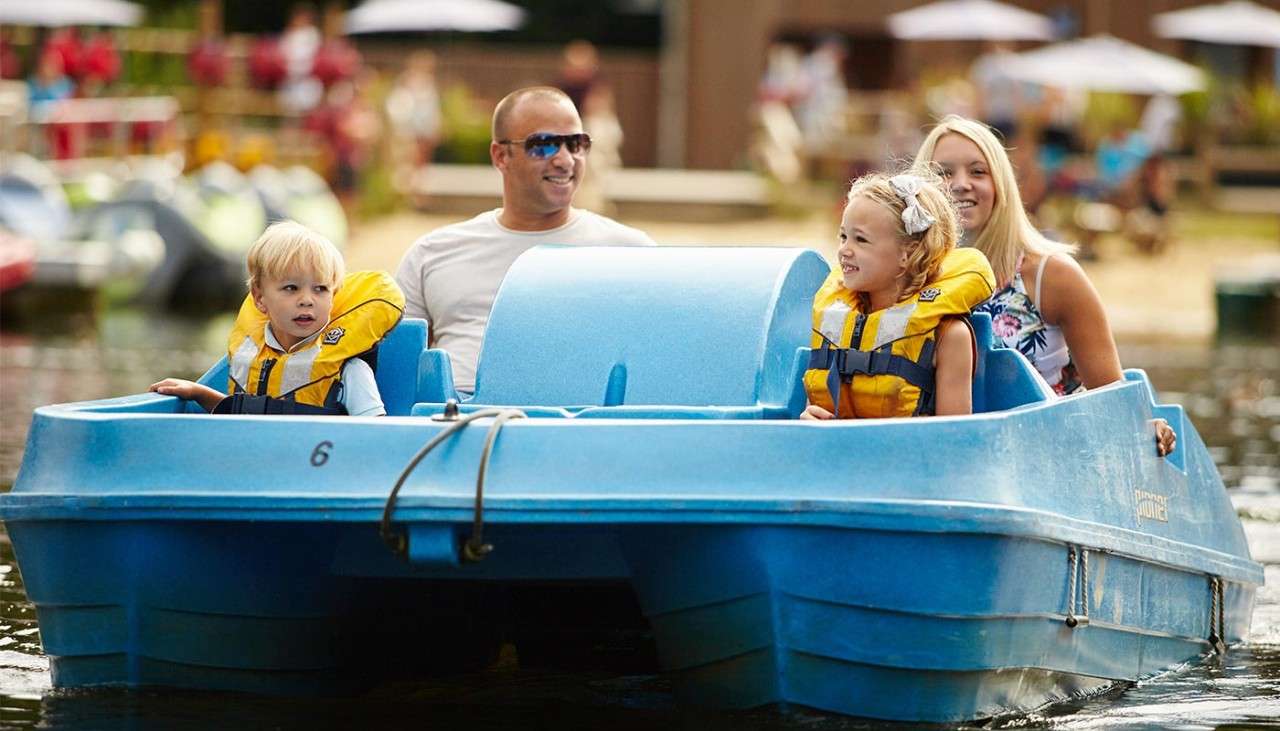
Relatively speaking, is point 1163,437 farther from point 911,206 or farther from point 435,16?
point 435,16

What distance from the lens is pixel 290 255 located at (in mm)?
5629

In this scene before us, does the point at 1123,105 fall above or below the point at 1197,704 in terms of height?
above

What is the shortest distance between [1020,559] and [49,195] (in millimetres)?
16183

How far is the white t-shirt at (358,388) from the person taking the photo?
18.9 ft

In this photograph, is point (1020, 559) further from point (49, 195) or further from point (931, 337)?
point (49, 195)

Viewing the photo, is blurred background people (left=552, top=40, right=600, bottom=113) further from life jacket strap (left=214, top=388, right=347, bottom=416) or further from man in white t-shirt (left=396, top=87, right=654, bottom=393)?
life jacket strap (left=214, top=388, right=347, bottom=416)

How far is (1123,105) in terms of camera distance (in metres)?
28.4

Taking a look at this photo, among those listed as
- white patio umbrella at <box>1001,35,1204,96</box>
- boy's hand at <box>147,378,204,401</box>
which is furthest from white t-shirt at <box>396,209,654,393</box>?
white patio umbrella at <box>1001,35,1204,96</box>

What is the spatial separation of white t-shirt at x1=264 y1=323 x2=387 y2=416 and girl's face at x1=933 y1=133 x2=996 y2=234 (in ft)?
5.48

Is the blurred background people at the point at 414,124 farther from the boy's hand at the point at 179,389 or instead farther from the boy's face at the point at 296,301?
the boy's face at the point at 296,301

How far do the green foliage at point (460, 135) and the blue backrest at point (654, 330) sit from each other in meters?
23.8

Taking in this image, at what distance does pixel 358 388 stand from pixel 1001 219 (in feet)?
6.05

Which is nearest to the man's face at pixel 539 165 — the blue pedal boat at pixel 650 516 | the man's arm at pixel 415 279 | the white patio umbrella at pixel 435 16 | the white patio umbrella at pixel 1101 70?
the man's arm at pixel 415 279

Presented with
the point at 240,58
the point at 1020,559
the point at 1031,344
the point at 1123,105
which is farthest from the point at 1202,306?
the point at 1020,559
